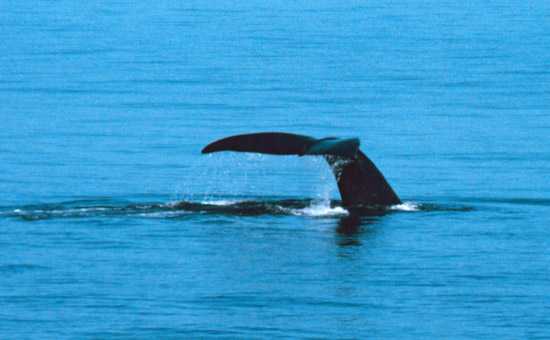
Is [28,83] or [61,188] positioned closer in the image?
[61,188]

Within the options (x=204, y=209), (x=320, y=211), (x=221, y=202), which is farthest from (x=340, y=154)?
(x=221, y=202)

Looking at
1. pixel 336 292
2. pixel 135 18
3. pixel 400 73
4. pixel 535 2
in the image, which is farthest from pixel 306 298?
pixel 535 2

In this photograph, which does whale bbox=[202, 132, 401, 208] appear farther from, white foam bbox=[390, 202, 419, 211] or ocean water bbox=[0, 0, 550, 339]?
ocean water bbox=[0, 0, 550, 339]

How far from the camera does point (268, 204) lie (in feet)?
58.6

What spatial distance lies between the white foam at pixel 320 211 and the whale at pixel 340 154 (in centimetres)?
12

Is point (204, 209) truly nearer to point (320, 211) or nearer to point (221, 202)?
point (221, 202)

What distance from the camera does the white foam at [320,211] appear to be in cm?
1739

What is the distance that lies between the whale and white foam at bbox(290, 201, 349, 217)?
0.12 m

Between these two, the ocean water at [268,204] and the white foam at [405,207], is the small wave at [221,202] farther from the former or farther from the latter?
the white foam at [405,207]

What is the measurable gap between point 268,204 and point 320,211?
22.2 inches

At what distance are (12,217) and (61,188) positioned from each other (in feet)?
7.95

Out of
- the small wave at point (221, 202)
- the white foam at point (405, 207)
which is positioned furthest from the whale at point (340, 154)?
the small wave at point (221, 202)

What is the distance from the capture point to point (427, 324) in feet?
44.5

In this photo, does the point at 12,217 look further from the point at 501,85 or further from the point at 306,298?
the point at 501,85
